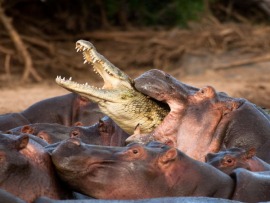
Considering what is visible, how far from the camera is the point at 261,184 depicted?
4141 millimetres

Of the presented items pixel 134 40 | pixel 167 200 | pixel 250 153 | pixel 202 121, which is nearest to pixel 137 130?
pixel 202 121

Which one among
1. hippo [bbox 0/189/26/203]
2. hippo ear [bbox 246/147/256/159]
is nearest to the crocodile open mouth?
hippo ear [bbox 246/147/256/159]

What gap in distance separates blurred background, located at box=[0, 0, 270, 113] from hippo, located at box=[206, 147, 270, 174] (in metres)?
8.83

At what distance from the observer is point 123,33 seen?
15117mm

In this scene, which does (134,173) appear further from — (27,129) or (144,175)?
(27,129)

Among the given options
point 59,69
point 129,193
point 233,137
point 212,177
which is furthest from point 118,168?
point 59,69

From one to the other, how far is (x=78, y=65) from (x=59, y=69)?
10.8 inches

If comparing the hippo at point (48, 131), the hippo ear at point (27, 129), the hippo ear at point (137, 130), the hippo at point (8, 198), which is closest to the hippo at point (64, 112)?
the hippo at point (48, 131)

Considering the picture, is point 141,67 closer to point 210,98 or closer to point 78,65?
point 78,65

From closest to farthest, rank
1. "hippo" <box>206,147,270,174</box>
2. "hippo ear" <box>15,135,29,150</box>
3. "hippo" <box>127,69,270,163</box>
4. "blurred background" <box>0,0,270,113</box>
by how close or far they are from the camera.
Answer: "hippo ear" <box>15,135,29,150</box>
"hippo" <box>206,147,270,174</box>
"hippo" <box>127,69,270,163</box>
"blurred background" <box>0,0,270,113</box>

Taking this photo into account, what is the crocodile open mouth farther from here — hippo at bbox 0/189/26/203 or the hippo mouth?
hippo at bbox 0/189/26/203

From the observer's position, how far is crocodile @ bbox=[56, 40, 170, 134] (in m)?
5.35

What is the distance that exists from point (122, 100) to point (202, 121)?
1.51ft

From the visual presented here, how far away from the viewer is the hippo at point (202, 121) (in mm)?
5152
